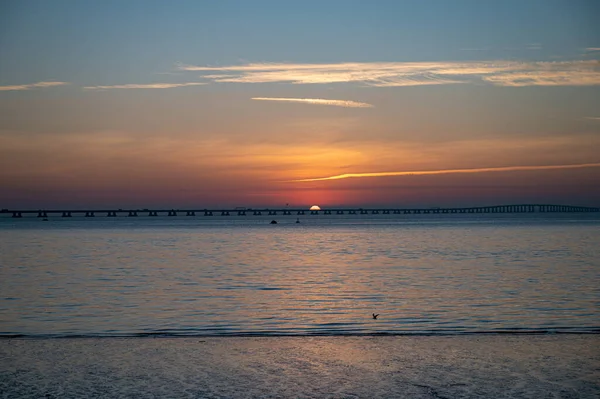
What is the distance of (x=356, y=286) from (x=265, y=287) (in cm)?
464

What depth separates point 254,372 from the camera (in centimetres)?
1478

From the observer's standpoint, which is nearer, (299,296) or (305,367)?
(305,367)

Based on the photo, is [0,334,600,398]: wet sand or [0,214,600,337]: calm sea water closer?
[0,334,600,398]: wet sand

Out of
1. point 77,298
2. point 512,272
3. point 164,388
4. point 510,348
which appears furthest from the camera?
point 512,272

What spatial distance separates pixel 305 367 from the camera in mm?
15172

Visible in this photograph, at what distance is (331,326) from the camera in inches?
891

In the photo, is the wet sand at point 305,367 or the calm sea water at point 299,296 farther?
the calm sea water at point 299,296

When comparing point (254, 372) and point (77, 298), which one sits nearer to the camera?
point (254, 372)

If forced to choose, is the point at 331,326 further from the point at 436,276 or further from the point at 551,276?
the point at 551,276

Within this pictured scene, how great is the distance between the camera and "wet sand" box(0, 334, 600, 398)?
13305 mm

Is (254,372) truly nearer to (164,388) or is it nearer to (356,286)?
(164,388)

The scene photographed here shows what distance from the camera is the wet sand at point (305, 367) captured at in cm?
1330

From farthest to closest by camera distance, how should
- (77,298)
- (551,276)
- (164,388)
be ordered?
(551,276), (77,298), (164,388)

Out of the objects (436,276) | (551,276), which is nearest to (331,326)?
(436,276)
